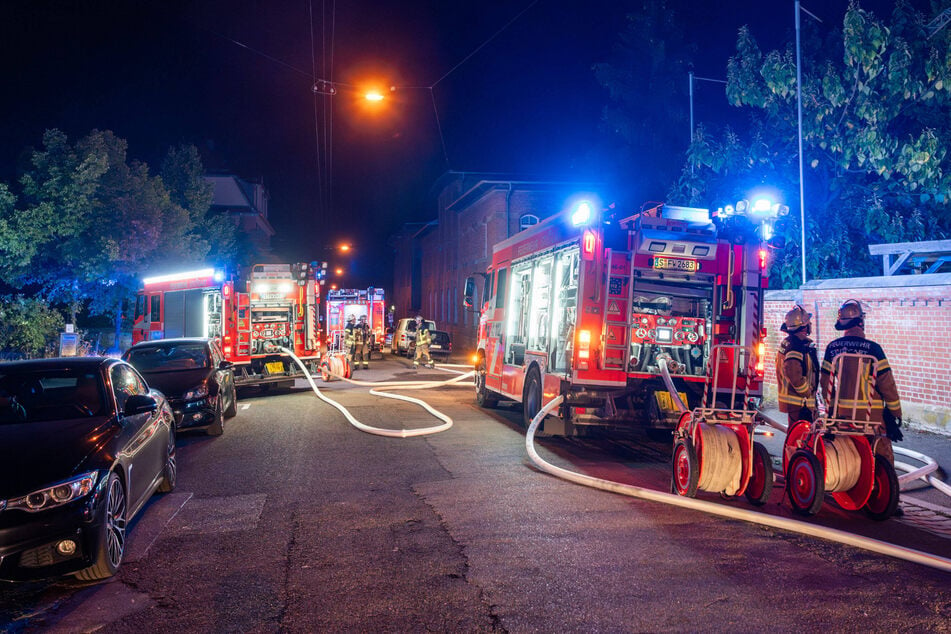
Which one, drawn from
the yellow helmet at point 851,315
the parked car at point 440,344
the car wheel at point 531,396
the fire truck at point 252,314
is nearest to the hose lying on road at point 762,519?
the yellow helmet at point 851,315

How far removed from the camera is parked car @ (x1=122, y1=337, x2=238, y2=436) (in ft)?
33.6

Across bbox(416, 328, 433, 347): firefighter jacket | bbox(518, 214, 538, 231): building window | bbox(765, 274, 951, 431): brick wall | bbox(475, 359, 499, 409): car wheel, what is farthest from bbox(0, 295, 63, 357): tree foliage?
bbox(765, 274, 951, 431): brick wall

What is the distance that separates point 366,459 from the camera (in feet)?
28.9

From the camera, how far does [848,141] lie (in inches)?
645

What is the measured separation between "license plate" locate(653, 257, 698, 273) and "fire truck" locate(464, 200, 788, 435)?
0.04 ft

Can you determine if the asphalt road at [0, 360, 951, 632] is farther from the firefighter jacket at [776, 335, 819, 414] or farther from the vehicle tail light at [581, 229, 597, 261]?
the vehicle tail light at [581, 229, 597, 261]

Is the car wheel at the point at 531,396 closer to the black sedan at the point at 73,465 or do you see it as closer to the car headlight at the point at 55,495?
the black sedan at the point at 73,465

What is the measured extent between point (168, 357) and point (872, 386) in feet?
33.4

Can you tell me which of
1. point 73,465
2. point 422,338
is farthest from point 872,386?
point 422,338

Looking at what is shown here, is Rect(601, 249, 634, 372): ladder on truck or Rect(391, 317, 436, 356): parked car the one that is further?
Rect(391, 317, 436, 356): parked car

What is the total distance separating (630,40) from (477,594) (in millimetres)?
32802

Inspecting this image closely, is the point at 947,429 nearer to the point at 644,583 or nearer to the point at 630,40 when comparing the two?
the point at 644,583

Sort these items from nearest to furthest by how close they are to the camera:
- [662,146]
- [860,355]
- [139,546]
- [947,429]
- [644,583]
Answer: [644,583] < [139,546] < [860,355] < [947,429] < [662,146]

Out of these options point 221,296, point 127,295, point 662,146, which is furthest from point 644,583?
point 662,146
